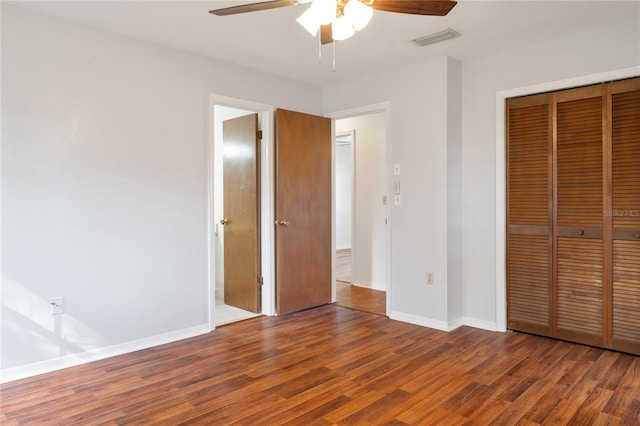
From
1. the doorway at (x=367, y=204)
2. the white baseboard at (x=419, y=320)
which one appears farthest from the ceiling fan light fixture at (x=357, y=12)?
the doorway at (x=367, y=204)

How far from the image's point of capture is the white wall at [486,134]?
3.45 meters

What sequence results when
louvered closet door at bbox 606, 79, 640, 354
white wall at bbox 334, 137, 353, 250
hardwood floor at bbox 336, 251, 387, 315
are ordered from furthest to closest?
white wall at bbox 334, 137, 353, 250, hardwood floor at bbox 336, 251, 387, 315, louvered closet door at bbox 606, 79, 640, 354

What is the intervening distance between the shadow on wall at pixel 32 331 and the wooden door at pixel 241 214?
1.68 metres

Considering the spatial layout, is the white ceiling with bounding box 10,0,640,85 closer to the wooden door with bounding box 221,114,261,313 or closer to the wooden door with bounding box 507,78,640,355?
the wooden door with bounding box 507,78,640,355

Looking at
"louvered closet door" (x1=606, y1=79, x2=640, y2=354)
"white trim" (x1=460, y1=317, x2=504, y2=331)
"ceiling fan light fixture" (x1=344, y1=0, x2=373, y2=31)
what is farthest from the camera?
"white trim" (x1=460, y1=317, x2=504, y2=331)

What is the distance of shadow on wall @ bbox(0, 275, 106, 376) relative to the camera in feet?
9.06

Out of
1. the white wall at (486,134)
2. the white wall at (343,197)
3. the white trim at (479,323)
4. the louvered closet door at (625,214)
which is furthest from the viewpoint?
the white wall at (343,197)

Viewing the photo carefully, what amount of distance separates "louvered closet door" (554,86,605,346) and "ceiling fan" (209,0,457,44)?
6.45 ft

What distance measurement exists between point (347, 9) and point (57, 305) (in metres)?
2.71

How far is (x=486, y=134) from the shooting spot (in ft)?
12.6

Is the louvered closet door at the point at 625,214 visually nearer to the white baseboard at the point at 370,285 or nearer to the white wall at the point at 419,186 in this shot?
the white wall at the point at 419,186

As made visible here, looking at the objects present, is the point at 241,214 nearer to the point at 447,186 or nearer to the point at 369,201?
the point at 369,201

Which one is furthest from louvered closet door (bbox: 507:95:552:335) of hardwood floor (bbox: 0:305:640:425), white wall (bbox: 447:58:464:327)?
white wall (bbox: 447:58:464:327)

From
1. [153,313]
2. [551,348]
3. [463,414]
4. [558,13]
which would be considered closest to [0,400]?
[153,313]
